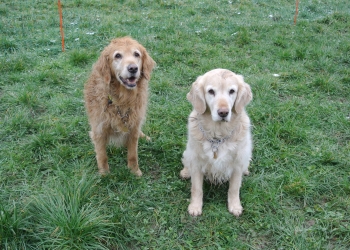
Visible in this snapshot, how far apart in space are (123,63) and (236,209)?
171cm

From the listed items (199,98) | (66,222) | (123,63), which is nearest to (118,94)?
(123,63)

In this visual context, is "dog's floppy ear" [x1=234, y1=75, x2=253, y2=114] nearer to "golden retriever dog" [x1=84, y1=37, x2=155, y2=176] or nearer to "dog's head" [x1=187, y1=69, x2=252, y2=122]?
"dog's head" [x1=187, y1=69, x2=252, y2=122]

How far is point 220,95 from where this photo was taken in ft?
8.52

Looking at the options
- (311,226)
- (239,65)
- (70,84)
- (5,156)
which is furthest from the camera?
(239,65)

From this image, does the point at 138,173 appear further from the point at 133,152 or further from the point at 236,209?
the point at 236,209

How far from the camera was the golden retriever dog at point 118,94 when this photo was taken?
3.02 meters

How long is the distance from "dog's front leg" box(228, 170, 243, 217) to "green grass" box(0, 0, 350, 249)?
80 mm

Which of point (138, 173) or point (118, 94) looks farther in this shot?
point (138, 173)

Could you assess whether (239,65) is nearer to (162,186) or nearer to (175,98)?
(175,98)

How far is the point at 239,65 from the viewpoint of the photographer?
5621mm

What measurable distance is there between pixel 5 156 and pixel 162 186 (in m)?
1.74

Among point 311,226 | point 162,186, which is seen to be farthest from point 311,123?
point 162,186

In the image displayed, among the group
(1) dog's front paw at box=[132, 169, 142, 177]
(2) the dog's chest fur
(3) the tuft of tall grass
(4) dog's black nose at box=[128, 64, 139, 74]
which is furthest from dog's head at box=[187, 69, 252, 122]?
(3) the tuft of tall grass

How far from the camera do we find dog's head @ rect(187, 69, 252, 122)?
255cm
